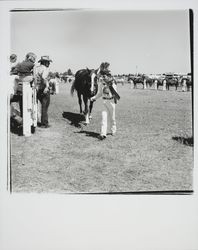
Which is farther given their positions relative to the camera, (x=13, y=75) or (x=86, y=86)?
(x=86, y=86)

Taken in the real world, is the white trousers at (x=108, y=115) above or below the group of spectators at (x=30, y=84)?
below

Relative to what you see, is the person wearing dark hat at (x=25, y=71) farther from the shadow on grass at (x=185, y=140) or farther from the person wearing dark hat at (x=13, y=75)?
the shadow on grass at (x=185, y=140)

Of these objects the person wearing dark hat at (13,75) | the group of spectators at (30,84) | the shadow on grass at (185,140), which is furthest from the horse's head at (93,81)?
the shadow on grass at (185,140)

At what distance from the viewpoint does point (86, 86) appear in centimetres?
365

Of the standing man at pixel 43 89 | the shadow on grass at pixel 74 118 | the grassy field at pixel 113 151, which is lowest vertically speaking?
the grassy field at pixel 113 151

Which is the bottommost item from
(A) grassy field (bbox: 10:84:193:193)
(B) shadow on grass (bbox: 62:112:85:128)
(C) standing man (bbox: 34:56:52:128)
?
(A) grassy field (bbox: 10:84:193:193)

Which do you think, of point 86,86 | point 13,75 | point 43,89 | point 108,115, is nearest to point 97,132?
point 108,115

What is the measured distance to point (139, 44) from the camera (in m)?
3.55

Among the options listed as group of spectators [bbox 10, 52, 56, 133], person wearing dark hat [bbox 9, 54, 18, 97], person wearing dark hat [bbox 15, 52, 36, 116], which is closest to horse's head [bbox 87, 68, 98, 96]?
group of spectators [bbox 10, 52, 56, 133]

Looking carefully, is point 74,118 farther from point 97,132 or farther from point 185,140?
point 185,140

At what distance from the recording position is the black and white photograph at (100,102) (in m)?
3.51

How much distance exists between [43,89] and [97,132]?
1.93ft

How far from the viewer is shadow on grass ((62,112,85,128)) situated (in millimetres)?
3600

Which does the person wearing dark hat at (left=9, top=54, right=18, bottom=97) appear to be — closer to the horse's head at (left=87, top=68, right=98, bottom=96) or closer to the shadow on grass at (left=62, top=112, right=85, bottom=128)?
the shadow on grass at (left=62, top=112, right=85, bottom=128)
